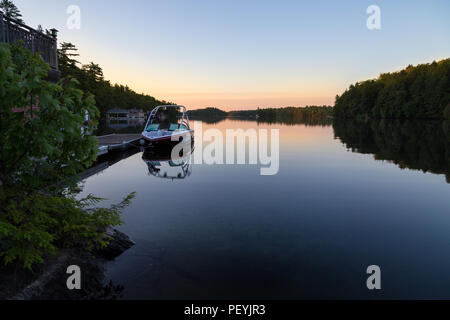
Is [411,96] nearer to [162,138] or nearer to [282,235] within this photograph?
[162,138]

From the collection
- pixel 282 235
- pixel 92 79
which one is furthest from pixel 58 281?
pixel 92 79

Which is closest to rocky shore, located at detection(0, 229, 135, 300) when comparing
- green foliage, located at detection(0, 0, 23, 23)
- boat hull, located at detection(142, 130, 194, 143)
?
boat hull, located at detection(142, 130, 194, 143)

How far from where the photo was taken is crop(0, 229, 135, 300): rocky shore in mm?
4812

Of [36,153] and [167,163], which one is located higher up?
[36,153]

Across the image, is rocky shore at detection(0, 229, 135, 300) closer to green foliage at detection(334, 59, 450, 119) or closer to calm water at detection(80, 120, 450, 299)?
calm water at detection(80, 120, 450, 299)

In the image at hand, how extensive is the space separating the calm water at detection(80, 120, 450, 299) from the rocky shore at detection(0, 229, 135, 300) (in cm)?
35

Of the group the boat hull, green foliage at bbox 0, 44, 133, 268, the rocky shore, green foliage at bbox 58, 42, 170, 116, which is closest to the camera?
green foliage at bbox 0, 44, 133, 268

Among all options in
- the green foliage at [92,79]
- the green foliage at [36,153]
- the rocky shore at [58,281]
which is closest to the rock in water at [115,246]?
the rocky shore at [58,281]

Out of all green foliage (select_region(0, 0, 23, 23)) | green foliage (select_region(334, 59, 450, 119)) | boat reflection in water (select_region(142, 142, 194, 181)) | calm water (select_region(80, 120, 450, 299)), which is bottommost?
calm water (select_region(80, 120, 450, 299))

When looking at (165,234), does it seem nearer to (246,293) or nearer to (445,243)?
(246,293)

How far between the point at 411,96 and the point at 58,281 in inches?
4744

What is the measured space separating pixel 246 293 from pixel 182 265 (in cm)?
183

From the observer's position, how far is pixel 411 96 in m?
102

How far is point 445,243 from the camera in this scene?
8352 mm
